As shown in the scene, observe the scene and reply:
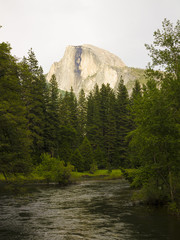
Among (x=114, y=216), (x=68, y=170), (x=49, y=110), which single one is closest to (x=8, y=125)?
(x=114, y=216)

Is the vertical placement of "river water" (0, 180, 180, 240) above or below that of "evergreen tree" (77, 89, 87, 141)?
below

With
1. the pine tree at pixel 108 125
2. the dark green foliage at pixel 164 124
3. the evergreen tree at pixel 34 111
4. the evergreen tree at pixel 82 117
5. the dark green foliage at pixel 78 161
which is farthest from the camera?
the evergreen tree at pixel 82 117

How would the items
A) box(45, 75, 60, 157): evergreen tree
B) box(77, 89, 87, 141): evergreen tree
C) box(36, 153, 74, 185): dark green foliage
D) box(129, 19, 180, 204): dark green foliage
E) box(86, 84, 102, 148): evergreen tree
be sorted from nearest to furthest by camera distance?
1. box(129, 19, 180, 204): dark green foliage
2. box(36, 153, 74, 185): dark green foliage
3. box(45, 75, 60, 157): evergreen tree
4. box(86, 84, 102, 148): evergreen tree
5. box(77, 89, 87, 141): evergreen tree

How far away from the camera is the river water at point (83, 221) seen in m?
12.6

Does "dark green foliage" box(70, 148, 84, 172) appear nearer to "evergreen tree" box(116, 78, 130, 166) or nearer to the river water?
"evergreen tree" box(116, 78, 130, 166)

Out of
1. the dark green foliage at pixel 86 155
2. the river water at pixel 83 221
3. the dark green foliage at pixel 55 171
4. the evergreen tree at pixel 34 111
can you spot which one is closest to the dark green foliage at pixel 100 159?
the dark green foliage at pixel 86 155

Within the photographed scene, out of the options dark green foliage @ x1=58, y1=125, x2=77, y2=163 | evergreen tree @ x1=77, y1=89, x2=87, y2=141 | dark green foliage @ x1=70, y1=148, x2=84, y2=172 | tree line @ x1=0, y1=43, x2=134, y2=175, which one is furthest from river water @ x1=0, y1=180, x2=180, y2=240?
evergreen tree @ x1=77, y1=89, x2=87, y2=141

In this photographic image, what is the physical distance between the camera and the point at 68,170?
120 feet

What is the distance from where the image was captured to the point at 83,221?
1544 centimetres

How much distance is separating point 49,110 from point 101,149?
20345 millimetres

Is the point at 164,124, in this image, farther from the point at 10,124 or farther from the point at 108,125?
the point at 108,125

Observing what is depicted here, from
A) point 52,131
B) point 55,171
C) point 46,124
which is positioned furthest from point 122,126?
point 55,171

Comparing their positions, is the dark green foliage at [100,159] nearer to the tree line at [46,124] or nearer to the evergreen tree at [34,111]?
the tree line at [46,124]

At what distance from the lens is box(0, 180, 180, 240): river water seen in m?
12.6
